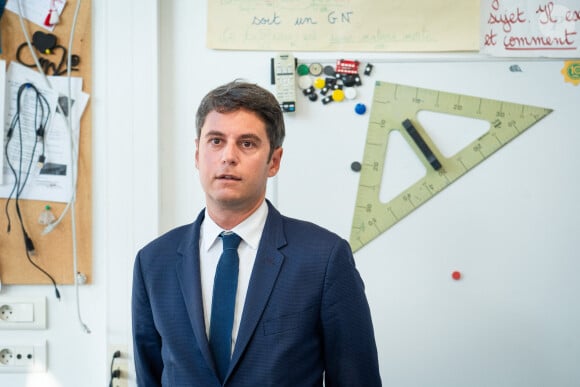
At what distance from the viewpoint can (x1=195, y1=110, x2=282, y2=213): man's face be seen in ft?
3.40

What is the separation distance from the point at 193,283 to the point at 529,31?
1.28m

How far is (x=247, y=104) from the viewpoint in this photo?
1071 millimetres

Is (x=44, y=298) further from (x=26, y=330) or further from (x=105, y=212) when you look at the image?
(x=105, y=212)

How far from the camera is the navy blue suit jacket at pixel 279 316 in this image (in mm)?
995

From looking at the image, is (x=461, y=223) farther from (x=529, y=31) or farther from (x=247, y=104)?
(x=247, y=104)

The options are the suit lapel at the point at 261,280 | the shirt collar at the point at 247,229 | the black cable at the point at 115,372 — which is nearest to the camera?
the suit lapel at the point at 261,280

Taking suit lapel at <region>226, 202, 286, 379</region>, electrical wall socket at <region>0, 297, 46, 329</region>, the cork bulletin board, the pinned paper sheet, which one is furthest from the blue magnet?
electrical wall socket at <region>0, 297, 46, 329</region>

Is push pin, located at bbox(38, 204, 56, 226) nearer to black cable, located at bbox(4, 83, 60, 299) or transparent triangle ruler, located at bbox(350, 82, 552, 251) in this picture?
black cable, located at bbox(4, 83, 60, 299)

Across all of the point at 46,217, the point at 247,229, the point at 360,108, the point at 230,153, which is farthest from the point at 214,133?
the point at 46,217

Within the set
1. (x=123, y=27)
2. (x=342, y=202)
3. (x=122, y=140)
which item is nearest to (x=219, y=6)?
(x=123, y=27)

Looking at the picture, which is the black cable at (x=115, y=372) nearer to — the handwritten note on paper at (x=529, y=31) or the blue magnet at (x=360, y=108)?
the blue magnet at (x=360, y=108)

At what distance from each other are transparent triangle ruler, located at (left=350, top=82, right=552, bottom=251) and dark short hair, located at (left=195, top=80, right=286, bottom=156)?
1.80 ft

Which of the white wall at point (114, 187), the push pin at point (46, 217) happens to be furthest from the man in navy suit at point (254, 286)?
the push pin at point (46, 217)

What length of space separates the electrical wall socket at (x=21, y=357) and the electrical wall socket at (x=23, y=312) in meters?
0.07
